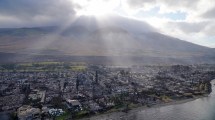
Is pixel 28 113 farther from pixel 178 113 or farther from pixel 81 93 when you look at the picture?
pixel 178 113

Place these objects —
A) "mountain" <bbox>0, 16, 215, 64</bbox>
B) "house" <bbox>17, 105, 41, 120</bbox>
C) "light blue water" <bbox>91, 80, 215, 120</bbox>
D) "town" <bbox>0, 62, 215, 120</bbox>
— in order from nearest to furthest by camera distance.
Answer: "house" <bbox>17, 105, 41, 120</bbox>, "light blue water" <bbox>91, 80, 215, 120</bbox>, "town" <bbox>0, 62, 215, 120</bbox>, "mountain" <bbox>0, 16, 215, 64</bbox>

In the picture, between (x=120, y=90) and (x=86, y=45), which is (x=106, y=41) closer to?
(x=86, y=45)

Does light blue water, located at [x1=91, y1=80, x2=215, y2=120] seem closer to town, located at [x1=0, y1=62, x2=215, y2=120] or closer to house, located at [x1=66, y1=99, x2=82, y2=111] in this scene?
town, located at [x1=0, y1=62, x2=215, y2=120]

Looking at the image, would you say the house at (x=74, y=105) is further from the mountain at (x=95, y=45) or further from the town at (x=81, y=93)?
the mountain at (x=95, y=45)

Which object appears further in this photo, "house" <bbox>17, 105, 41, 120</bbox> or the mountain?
the mountain

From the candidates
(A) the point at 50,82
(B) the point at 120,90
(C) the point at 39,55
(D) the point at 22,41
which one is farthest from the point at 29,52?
(B) the point at 120,90

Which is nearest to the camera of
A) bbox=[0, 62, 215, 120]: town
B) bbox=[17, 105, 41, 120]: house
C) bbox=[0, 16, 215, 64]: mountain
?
bbox=[17, 105, 41, 120]: house

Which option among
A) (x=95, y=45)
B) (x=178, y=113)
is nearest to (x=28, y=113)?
(x=178, y=113)

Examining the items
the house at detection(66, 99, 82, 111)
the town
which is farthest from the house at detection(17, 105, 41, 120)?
the house at detection(66, 99, 82, 111)

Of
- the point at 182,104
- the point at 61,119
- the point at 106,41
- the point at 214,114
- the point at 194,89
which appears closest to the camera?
the point at 61,119
